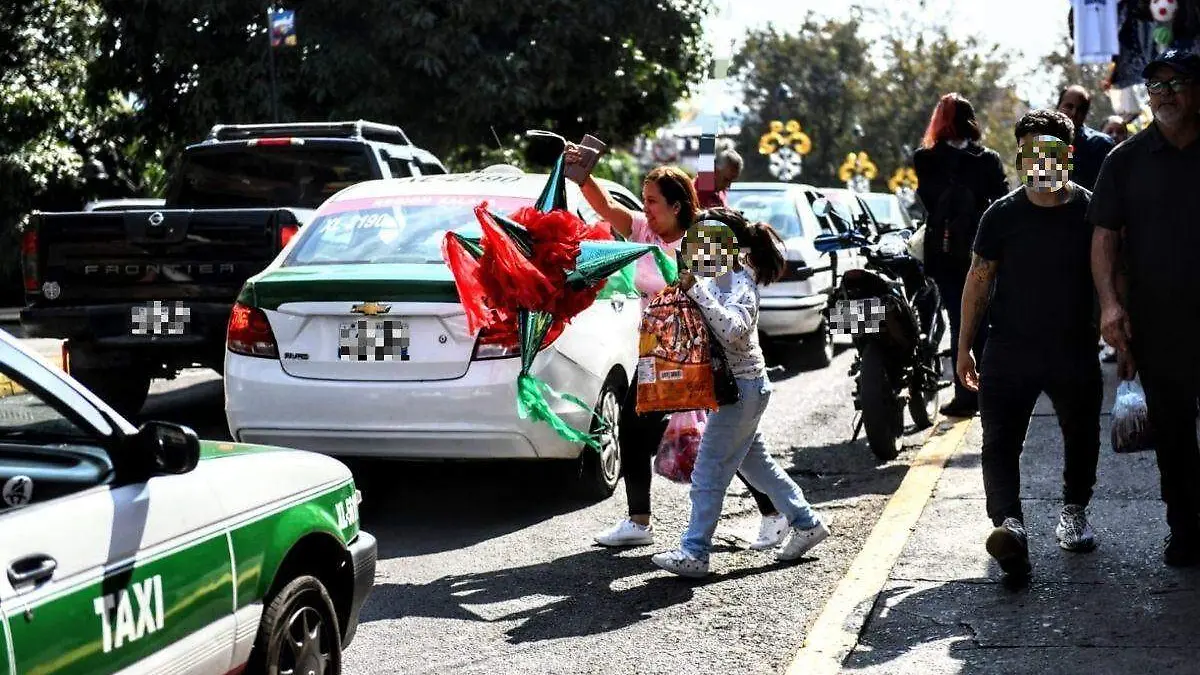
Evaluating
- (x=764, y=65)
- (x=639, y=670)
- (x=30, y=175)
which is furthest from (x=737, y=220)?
(x=764, y=65)

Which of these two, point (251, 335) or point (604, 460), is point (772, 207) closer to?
point (604, 460)

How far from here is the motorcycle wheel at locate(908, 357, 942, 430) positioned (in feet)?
32.1

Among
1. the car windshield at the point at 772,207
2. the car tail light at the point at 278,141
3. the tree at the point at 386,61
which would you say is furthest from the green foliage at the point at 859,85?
the car tail light at the point at 278,141

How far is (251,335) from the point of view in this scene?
7508mm

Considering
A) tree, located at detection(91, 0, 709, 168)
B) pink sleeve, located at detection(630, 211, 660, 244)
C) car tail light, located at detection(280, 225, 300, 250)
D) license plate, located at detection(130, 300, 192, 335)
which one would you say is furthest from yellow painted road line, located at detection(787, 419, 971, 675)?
tree, located at detection(91, 0, 709, 168)

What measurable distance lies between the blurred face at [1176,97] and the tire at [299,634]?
138 inches

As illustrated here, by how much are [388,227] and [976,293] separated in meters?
3.19

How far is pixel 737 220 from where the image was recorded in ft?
20.7

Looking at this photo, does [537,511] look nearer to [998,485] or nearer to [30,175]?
[998,485]

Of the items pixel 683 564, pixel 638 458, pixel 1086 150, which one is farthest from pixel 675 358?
pixel 1086 150

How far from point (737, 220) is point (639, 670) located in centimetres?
193

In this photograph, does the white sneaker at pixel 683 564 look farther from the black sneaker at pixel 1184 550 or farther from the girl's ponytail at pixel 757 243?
the black sneaker at pixel 1184 550

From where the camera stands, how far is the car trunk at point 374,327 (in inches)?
283

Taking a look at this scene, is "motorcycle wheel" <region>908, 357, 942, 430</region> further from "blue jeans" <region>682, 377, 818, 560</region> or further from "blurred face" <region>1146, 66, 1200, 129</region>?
"blurred face" <region>1146, 66, 1200, 129</region>
